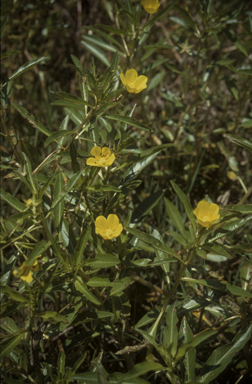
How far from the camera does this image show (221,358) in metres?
1.34

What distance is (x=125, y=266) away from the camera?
4.92 ft

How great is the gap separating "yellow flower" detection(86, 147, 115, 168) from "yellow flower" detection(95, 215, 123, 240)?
0.22m

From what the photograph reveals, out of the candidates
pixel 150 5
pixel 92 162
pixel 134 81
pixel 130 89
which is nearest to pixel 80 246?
pixel 92 162

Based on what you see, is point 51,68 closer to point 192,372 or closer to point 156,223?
point 156,223

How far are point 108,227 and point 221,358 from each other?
680 millimetres

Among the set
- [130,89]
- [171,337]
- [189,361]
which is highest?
[130,89]

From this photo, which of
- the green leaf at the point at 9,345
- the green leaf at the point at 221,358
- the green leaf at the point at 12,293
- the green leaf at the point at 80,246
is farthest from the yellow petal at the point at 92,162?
the green leaf at the point at 221,358

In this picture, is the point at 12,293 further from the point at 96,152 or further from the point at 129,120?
the point at 129,120

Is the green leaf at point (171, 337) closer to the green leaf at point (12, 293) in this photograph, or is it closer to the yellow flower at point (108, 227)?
the yellow flower at point (108, 227)

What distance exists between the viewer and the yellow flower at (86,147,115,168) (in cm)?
136

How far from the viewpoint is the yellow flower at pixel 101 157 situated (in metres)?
1.36

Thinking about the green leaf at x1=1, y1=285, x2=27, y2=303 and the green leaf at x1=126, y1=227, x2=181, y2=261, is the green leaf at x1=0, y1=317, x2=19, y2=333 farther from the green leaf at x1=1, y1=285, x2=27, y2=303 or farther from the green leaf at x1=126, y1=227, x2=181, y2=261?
the green leaf at x1=126, y1=227, x2=181, y2=261

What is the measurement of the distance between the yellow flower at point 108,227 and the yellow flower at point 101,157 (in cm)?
22

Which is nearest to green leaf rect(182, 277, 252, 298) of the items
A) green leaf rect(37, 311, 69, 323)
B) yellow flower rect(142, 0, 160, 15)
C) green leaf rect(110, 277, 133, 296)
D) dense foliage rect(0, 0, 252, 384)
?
dense foliage rect(0, 0, 252, 384)
